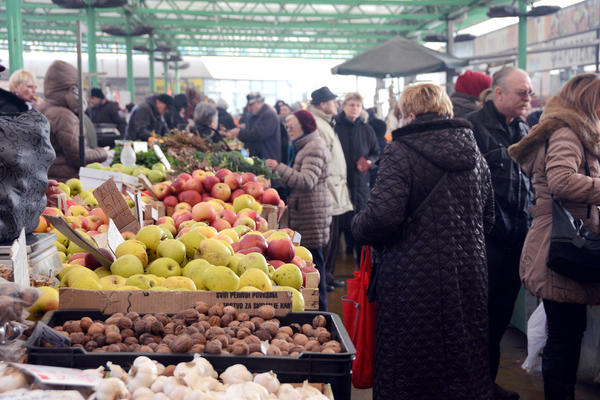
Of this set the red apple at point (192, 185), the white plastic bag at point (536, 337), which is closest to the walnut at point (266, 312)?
the white plastic bag at point (536, 337)

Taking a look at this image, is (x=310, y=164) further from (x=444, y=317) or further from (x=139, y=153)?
(x=444, y=317)

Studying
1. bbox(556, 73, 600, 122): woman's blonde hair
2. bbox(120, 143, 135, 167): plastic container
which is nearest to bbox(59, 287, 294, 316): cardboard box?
bbox(556, 73, 600, 122): woman's blonde hair

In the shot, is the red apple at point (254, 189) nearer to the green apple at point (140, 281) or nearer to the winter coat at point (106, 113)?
the green apple at point (140, 281)

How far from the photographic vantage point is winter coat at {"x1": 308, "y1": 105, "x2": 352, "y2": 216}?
19.5 feet

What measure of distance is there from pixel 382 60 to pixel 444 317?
7.19 meters

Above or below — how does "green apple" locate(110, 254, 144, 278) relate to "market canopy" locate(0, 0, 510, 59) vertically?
below

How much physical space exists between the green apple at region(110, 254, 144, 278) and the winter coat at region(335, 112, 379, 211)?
467cm

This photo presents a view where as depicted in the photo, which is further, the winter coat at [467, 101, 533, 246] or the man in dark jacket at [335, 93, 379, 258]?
the man in dark jacket at [335, 93, 379, 258]

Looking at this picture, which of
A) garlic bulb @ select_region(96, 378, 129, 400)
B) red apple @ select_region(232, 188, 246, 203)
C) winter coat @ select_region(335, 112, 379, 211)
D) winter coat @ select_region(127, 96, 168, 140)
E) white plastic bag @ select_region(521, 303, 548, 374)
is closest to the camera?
garlic bulb @ select_region(96, 378, 129, 400)

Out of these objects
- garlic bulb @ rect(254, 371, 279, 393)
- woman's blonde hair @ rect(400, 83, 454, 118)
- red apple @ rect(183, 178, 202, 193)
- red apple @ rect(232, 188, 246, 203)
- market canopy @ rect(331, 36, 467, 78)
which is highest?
market canopy @ rect(331, 36, 467, 78)

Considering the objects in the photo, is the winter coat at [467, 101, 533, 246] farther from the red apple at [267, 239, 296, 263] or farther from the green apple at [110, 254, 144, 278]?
the green apple at [110, 254, 144, 278]

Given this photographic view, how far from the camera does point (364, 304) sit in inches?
122

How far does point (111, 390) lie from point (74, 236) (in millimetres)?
962

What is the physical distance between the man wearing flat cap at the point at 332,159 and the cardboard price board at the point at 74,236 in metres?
3.87
